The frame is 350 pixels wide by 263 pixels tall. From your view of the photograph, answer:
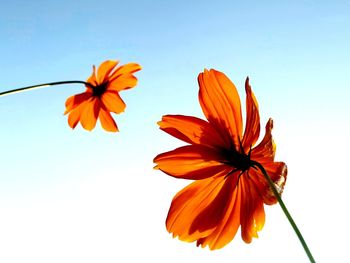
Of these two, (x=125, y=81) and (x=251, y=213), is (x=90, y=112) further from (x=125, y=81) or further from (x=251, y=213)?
(x=251, y=213)

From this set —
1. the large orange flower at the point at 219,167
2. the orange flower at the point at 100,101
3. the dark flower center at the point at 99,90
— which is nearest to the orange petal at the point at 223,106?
the large orange flower at the point at 219,167

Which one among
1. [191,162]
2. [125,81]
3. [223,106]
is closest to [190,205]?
[191,162]

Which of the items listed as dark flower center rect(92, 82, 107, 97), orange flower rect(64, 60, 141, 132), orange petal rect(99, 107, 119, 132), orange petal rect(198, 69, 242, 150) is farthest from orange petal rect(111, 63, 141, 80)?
orange petal rect(198, 69, 242, 150)

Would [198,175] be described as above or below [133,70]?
below

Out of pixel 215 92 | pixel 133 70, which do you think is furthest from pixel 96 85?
pixel 215 92

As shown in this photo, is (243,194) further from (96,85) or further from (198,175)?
(96,85)

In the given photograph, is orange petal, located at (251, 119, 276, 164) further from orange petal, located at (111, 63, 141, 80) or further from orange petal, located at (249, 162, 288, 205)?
orange petal, located at (111, 63, 141, 80)
